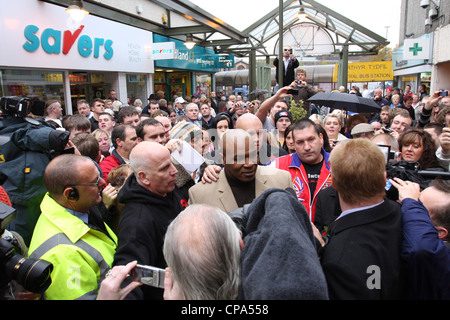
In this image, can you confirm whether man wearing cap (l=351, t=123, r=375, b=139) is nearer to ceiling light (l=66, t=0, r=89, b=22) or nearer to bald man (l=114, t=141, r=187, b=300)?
bald man (l=114, t=141, r=187, b=300)

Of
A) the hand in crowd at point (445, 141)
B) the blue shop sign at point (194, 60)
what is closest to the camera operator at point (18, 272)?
the hand in crowd at point (445, 141)

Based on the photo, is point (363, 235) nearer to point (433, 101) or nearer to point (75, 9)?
point (433, 101)

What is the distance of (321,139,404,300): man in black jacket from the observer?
53.6 inches

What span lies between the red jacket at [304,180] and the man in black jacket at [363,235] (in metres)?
1.34

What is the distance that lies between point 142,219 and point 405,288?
1.50 m

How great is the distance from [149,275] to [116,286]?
0.17 metres

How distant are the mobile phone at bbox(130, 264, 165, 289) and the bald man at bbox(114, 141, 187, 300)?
0.64ft

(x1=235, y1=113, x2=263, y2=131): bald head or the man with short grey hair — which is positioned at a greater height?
(x1=235, y1=113, x2=263, y2=131): bald head

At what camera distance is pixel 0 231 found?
5.32 ft

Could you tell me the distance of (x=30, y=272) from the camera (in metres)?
1.47

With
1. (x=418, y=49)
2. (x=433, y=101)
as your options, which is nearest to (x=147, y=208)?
(x=433, y=101)

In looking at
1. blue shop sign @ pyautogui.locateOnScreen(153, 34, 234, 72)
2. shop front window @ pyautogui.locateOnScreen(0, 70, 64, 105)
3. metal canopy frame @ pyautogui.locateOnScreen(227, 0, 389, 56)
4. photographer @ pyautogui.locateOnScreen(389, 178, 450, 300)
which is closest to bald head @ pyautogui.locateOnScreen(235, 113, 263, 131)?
photographer @ pyautogui.locateOnScreen(389, 178, 450, 300)

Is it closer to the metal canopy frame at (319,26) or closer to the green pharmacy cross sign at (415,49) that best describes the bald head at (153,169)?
the metal canopy frame at (319,26)
